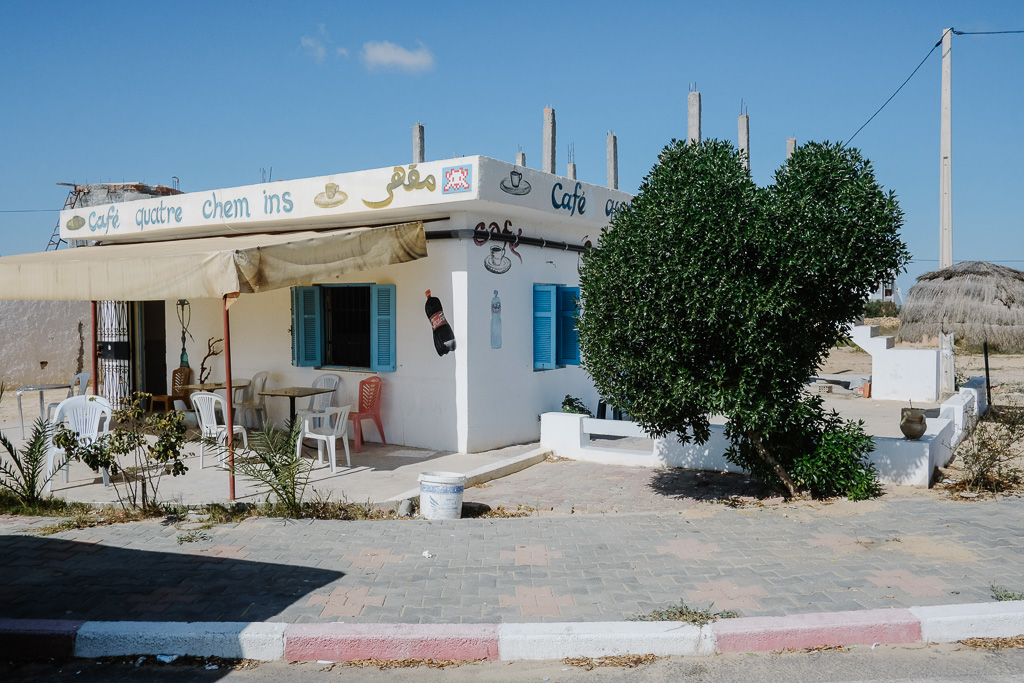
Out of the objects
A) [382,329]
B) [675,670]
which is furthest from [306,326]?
[675,670]

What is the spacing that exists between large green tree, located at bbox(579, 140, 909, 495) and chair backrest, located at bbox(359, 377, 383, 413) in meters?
3.97

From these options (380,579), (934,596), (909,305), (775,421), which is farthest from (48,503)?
(909,305)

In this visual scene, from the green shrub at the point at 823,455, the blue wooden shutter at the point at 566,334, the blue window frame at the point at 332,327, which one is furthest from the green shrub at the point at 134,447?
the blue wooden shutter at the point at 566,334

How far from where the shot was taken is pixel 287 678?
401cm

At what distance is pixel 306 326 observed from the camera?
35.2 feet

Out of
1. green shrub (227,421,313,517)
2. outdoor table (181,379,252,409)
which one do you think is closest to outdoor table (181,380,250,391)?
outdoor table (181,379,252,409)

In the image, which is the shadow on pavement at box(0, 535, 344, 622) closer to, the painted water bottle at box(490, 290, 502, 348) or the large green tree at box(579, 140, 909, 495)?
the large green tree at box(579, 140, 909, 495)

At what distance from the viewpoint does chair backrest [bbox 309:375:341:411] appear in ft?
33.8

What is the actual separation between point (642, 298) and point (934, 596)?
10.1 ft

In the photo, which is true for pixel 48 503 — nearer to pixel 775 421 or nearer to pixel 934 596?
pixel 775 421

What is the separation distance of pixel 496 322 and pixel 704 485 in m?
3.43

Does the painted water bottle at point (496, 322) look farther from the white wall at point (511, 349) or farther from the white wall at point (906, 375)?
the white wall at point (906, 375)

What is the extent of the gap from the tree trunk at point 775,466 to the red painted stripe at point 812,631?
2664 millimetres

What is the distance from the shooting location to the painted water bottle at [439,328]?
9477 millimetres
